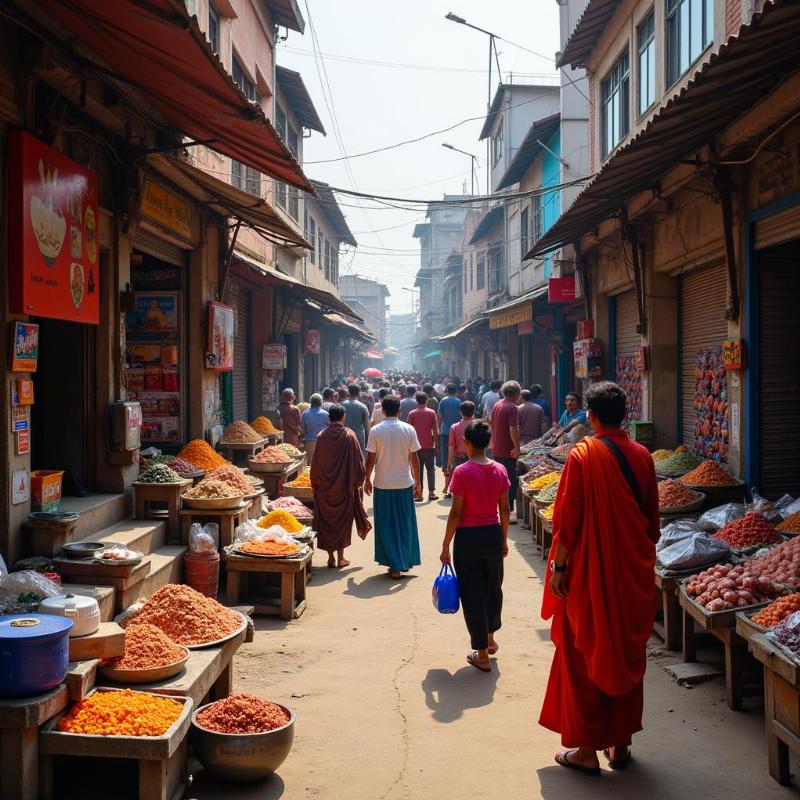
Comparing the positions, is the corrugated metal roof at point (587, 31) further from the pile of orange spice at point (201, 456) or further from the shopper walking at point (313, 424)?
the pile of orange spice at point (201, 456)

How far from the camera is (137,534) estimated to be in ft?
22.4

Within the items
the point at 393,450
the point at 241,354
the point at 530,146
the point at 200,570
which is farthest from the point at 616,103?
the point at 200,570

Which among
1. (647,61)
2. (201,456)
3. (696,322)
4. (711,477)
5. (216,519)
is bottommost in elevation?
(216,519)

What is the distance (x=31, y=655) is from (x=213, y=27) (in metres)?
11.4

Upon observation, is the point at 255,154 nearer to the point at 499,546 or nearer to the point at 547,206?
the point at 499,546

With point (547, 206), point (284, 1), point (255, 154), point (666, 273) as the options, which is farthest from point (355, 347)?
point (255, 154)

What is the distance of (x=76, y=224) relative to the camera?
20.7 feet

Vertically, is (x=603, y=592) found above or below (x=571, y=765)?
above

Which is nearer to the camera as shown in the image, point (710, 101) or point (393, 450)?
point (710, 101)

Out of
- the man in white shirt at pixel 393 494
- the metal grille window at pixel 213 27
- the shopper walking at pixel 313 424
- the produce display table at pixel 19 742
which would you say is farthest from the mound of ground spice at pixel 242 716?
Answer: the metal grille window at pixel 213 27

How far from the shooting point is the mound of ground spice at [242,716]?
409 cm

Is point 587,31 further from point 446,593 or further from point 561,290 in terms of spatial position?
point 446,593

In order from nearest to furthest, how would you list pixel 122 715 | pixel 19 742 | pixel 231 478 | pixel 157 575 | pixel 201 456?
pixel 19 742 < pixel 122 715 < pixel 157 575 < pixel 231 478 < pixel 201 456

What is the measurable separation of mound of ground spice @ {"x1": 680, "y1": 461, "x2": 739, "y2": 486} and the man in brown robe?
351 centimetres
